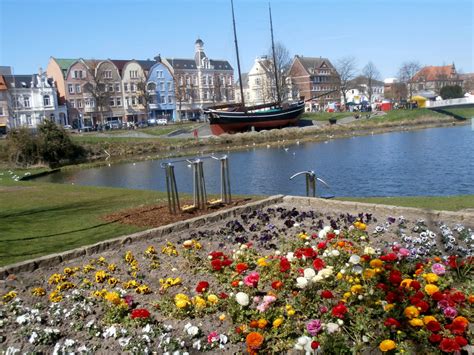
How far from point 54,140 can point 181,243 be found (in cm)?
3830

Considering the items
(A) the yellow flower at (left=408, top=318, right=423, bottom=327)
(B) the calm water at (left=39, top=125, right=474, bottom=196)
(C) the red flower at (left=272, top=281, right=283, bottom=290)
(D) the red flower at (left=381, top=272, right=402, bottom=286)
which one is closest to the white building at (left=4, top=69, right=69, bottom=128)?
(B) the calm water at (left=39, top=125, right=474, bottom=196)

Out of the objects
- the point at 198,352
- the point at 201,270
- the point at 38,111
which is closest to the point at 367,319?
the point at 198,352

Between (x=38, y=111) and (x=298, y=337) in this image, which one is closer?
(x=298, y=337)

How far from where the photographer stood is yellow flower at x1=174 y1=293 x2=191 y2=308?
5.95 metres

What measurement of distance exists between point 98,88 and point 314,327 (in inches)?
3258

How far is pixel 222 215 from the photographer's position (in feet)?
37.0

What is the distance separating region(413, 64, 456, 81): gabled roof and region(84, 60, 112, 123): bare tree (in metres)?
88.2

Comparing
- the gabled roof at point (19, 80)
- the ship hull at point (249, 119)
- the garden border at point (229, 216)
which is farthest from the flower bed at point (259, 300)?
the gabled roof at point (19, 80)

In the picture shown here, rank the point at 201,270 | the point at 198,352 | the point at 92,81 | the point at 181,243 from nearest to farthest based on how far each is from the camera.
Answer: the point at 198,352 < the point at 201,270 < the point at 181,243 < the point at 92,81

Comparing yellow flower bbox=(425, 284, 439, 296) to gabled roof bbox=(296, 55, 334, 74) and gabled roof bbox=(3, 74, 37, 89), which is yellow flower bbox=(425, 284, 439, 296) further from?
gabled roof bbox=(296, 55, 334, 74)

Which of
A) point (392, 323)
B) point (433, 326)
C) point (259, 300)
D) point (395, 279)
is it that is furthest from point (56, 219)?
point (433, 326)

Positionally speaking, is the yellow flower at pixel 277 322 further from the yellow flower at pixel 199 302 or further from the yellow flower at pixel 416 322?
the yellow flower at pixel 416 322

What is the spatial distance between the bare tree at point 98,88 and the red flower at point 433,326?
8180cm

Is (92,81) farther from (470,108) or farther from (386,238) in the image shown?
(386,238)
